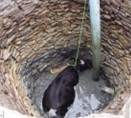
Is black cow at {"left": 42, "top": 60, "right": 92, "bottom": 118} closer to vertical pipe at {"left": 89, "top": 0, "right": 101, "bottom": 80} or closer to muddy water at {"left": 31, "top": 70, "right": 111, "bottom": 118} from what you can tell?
muddy water at {"left": 31, "top": 70, "right": 111, "bottom": 118}

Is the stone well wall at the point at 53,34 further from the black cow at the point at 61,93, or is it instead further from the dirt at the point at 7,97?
the black cow at the point at 61,93

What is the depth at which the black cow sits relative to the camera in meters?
2.79

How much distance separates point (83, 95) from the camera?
314cm

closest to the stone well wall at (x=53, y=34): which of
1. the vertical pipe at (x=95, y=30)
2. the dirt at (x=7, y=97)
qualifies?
the dirt at (x=7, y=97)

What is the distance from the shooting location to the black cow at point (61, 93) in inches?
110

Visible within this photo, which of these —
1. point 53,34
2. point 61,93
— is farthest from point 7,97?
point 53,34

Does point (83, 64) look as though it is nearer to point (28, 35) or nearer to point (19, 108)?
point (28, 35)

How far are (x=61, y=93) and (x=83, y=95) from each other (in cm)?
37

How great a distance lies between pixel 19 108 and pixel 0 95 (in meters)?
0.16

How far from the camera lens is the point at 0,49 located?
2.60 metres

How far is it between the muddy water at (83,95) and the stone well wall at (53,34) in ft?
→ 0.64

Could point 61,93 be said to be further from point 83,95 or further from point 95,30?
point 95,30

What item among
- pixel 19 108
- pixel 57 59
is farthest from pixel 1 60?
pixel 57 59

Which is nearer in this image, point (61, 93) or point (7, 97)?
point (7, 97)
